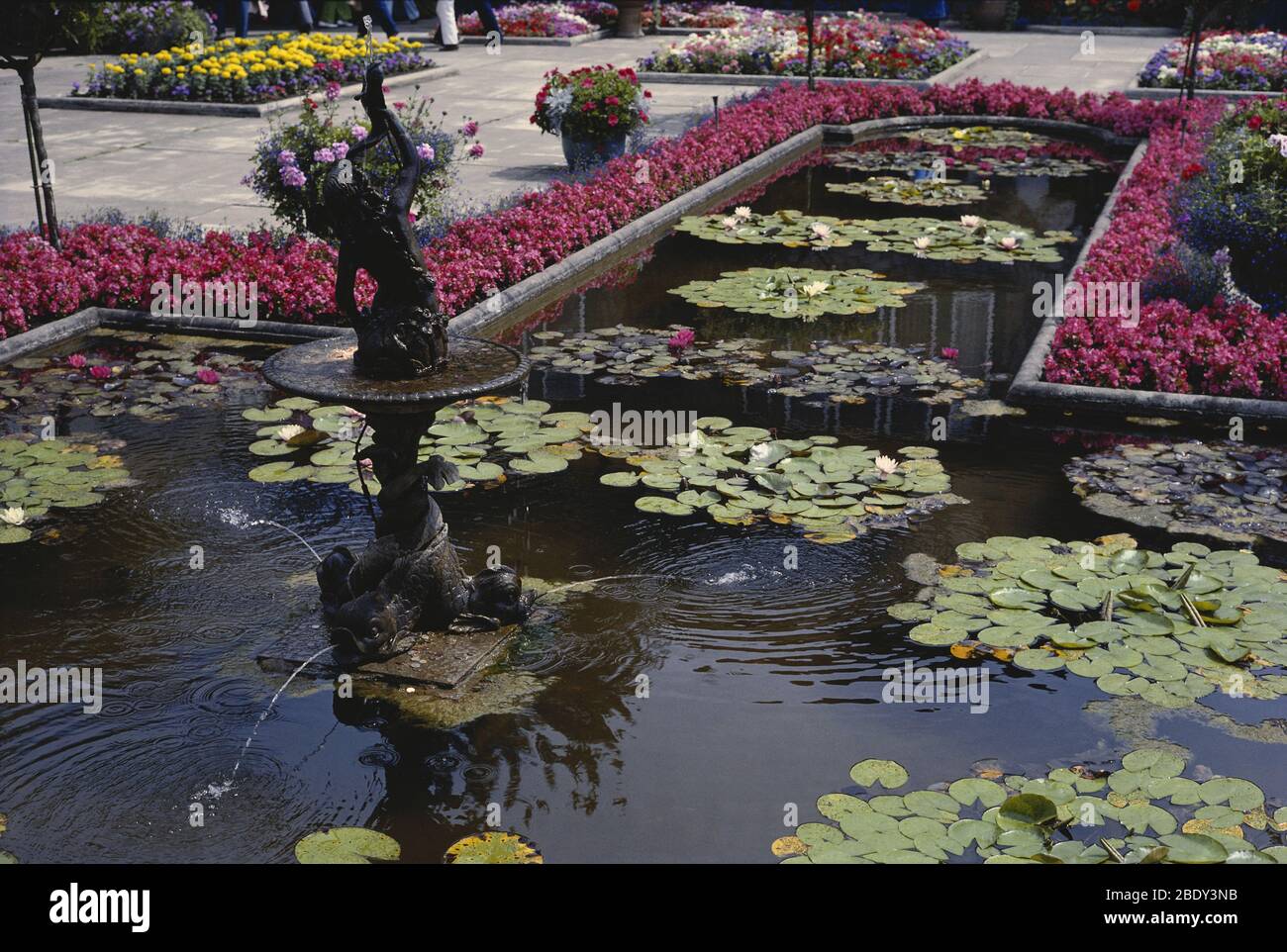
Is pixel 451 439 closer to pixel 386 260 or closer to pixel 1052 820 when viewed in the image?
pixel 386 260

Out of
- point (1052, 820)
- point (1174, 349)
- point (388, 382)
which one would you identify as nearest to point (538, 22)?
point (1174, 349)

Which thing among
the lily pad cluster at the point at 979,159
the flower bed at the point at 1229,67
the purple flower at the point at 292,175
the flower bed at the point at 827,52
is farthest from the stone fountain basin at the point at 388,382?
the flower bed at the point at 827,52

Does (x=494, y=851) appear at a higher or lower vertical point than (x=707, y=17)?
lower

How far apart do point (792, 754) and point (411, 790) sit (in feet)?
4.41

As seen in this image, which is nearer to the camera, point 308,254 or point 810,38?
point 308,254

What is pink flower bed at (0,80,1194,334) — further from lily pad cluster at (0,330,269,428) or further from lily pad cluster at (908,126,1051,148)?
lily pad cluster at (908,126,1051,148)

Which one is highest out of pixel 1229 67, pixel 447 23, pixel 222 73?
pixel 447 23

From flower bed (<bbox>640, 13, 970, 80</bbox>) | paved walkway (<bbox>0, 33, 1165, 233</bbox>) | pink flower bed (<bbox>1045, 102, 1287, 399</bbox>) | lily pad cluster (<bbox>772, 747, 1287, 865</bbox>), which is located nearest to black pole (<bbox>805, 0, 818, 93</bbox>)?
paved walkway (<bbox>0, 33, 1165, 233</bbox>)

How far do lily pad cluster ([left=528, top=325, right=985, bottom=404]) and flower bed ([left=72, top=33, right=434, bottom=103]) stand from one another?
32.6 feet

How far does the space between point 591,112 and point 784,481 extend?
25.8 ft

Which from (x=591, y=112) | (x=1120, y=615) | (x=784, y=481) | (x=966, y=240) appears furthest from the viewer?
(x=591, y=112)

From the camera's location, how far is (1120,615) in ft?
19.4
